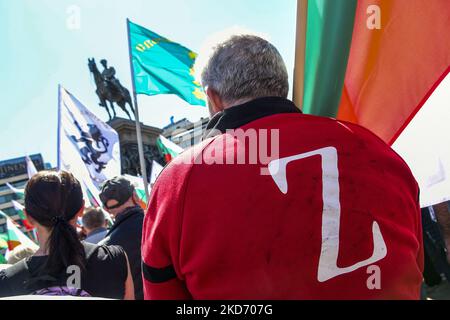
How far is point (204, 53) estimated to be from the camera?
135 cm

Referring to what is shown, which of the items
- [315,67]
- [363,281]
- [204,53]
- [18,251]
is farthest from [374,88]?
[18,251]

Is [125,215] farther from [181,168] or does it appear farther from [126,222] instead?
[181,168]

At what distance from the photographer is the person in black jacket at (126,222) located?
2559 mm

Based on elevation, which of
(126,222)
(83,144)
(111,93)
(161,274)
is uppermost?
(161,274)

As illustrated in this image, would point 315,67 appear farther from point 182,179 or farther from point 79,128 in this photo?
point 79,128

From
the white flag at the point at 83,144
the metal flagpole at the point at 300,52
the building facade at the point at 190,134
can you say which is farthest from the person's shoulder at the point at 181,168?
the white flag at the point at 83,144

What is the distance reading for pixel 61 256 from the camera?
1660 mm

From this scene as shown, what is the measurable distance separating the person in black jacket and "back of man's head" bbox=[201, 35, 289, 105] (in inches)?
63.6

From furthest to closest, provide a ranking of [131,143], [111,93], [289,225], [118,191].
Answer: [111,93] → [131,143] → [118,191] → [289,225]

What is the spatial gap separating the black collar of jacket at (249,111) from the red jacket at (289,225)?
0.07 m

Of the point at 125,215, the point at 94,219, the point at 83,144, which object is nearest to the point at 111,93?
the point at 83,144

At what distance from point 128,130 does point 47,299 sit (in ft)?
64.7

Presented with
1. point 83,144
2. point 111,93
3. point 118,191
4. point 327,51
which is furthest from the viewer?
point 111,93

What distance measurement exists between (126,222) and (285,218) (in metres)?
1.96
